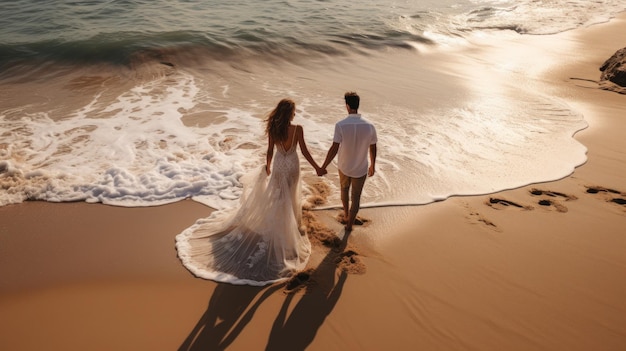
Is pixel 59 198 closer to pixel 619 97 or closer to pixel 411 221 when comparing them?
pixel 411 221

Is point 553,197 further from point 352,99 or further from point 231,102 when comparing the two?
point 231,102

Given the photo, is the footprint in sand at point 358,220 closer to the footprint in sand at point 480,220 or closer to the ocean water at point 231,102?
the ocean water at point 231,102

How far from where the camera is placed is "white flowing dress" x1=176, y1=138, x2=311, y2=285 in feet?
14.1

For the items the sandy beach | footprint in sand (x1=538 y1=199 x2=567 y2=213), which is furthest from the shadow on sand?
footprint in sand (x1=538 y1=199 x2=567 y2=213)

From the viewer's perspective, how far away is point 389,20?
18.1m

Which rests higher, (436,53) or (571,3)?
(571,3)

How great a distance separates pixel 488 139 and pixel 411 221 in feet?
11.3

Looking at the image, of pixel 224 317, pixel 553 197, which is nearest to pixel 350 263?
pixel 224 317

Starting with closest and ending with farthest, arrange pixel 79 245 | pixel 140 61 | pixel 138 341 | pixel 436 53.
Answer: pixel 138 341
pixel 79 245
pixel 140 61
pixel 436 53

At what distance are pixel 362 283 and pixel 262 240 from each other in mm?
1210

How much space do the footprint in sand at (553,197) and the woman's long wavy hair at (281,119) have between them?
155 inches

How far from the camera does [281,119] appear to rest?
4273mm

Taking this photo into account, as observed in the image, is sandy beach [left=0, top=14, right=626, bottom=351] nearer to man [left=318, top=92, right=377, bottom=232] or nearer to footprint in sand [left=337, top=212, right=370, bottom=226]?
footprint in sand [left=337, top=212, right=370, bottom=226]

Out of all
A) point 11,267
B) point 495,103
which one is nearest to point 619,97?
point 495,103
